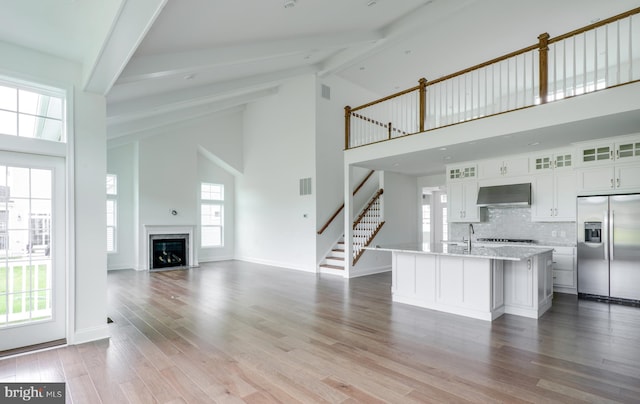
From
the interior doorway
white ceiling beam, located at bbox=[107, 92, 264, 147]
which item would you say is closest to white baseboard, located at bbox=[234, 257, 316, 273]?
the interior doorway

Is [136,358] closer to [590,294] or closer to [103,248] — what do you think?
[103,248]

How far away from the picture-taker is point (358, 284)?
21.7ft

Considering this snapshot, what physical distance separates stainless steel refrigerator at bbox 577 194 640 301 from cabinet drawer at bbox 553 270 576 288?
0.14 meters

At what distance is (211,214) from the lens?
34.4 ft

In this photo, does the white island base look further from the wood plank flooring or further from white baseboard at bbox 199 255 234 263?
white baseboard at bbox 199 255 234 263

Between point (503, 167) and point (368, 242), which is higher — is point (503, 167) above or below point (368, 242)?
above

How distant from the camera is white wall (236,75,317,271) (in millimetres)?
8359

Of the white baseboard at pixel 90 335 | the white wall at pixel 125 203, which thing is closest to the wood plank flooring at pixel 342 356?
the white baseboard at pixel 90 335

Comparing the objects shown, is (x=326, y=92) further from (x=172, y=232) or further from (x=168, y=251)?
(x=168, y=251)

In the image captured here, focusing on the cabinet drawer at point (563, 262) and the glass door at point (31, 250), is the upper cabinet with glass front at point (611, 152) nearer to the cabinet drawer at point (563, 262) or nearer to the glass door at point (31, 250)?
the cabinet drawer at point (563, 262)

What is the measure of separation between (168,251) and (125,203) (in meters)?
1.74

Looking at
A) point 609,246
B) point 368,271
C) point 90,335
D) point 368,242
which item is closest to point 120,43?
point 90,335

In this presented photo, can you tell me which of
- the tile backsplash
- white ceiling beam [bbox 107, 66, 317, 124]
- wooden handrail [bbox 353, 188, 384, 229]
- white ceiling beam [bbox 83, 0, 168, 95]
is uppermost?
white ceiling beam [bbox 107, 66, 317, 124]

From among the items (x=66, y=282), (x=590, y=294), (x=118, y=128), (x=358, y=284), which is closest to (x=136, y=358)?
(x=66, y=282)
